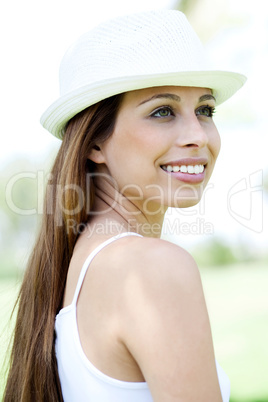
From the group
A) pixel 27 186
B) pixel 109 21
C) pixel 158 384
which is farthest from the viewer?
pixel 27 186

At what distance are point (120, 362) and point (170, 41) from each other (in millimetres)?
1229

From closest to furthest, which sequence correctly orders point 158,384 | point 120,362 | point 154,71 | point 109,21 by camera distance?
point 158,384 → point 120,362 → point 154,71 → point 109,21

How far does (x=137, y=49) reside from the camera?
6.66 ft

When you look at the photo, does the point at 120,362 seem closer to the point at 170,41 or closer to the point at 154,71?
the point at 154,71

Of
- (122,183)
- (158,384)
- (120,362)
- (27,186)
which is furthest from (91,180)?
(27,186)

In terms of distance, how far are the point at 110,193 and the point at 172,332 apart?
877 millimetres

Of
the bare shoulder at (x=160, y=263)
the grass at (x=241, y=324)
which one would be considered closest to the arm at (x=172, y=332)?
the bare shoulder at (x=160, y=263)

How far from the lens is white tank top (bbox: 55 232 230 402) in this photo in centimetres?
161

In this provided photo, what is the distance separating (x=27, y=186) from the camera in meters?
10.5

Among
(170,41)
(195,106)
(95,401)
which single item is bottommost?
(95,401)

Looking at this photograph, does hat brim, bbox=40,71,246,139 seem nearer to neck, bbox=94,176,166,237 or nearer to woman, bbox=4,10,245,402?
woman, bbox=4,10,245,402

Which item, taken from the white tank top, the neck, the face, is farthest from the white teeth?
the white tank top

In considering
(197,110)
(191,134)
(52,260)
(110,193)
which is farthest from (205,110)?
(52,260)

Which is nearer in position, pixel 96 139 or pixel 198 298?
pixel 198 298
